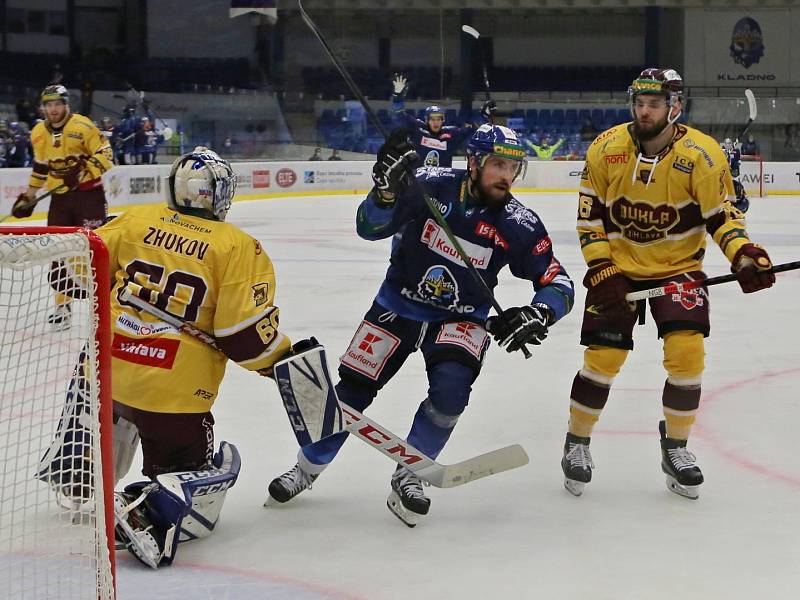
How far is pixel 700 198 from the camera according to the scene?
3.05 meters

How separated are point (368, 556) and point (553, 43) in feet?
79.3

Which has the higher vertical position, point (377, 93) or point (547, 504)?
point (377, 93)

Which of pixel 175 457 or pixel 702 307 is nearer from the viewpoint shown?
pixel 175 457

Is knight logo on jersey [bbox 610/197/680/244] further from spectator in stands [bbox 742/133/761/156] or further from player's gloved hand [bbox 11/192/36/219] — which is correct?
spectator in stands [bbox 742/133/761/156]

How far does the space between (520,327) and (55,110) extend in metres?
4.16

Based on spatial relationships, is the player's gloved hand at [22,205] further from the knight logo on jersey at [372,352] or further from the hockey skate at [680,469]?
the hockey skate at [680,469]

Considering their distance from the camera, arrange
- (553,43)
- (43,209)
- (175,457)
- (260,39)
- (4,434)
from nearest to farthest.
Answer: (175,457) < (4,434) < (43,209) < (260,39) < (553,43)

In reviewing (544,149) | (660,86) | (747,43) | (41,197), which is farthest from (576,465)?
(747,43)

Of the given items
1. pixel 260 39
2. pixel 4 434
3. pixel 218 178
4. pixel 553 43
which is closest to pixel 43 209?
pixel 4 434

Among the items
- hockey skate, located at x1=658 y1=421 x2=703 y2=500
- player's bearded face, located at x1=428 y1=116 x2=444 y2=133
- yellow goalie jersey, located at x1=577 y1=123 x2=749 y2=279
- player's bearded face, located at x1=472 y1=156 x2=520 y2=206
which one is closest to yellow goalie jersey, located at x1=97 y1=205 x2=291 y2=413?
player's bearded face, located at x1=472 y1=156 x2=520 y2=206

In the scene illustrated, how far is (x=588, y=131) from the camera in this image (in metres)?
22.0

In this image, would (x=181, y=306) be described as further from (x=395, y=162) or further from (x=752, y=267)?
(x=752, y=267)

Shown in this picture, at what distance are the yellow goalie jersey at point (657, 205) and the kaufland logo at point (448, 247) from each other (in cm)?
37

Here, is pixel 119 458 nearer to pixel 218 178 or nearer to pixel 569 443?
pixel 218 178
